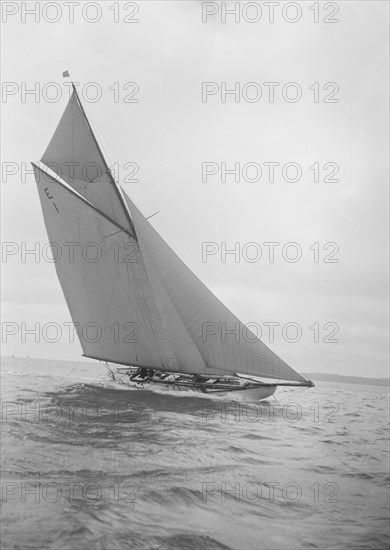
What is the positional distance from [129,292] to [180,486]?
1782cm

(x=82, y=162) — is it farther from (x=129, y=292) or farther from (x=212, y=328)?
(x=212, y=328)

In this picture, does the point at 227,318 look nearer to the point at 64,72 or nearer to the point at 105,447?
the point at 105,447

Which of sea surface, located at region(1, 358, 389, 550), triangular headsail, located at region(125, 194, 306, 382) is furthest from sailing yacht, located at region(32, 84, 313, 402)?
sea surface, located at region(1, 358, 389, 550)

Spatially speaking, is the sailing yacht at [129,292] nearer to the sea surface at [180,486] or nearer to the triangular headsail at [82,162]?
the triangular headsail at [82,162]

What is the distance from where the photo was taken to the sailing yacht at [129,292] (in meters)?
22.2

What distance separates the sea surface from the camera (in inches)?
225

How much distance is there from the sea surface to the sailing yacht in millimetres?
7275

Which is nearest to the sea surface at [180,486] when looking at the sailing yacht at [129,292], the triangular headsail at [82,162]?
the sailing yacht at [129,292]

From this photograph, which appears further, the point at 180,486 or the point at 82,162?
the point at 82,162

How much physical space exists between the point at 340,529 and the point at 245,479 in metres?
2.63

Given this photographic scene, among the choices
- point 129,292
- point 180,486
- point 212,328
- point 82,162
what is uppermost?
point 82,162

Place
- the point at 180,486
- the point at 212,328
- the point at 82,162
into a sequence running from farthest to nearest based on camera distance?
the point at 82,162 → the point at 212,328 → the point at 180,486

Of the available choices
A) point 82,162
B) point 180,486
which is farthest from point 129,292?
point 180,486

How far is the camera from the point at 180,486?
7.71 meters
